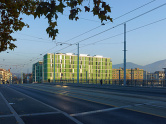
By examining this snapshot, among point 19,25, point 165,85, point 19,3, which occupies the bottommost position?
point 165,85

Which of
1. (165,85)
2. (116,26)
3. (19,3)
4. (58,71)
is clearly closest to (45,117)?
(19,3)

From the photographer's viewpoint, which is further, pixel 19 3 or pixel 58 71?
pixel 58 71

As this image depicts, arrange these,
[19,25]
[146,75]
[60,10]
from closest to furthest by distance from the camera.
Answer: [60,10]
[19,25]
[146,75]

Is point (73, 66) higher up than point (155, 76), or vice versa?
point (73, 66)

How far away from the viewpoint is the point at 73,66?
11638cm

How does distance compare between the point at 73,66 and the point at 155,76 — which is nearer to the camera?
the point at 155,76

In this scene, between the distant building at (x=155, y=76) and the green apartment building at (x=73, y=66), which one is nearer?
the distant building at (x=155, y=76)

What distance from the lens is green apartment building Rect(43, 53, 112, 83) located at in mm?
108688

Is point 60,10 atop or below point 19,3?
below

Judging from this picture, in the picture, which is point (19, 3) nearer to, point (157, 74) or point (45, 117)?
point (45, 117)

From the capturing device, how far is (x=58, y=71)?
10938 centimetres

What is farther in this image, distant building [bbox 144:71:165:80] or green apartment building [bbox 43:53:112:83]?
green apartment building [bbox 43:53:112:83]

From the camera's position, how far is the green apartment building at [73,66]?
109 metres

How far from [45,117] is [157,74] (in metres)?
22.1
